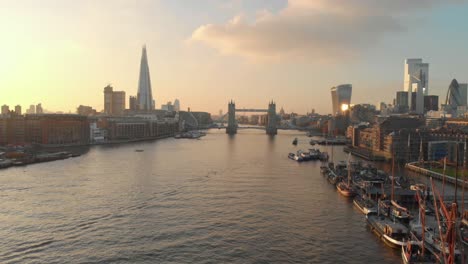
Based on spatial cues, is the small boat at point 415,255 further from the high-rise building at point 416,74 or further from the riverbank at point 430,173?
the high-rise building at point 416,74

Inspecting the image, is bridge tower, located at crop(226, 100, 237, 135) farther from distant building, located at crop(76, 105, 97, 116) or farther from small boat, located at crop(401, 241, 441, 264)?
small boat, located at crop(401, 241, 441, 264)

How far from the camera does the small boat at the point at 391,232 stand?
12156 millimetres

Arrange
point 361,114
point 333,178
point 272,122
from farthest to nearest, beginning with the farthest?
point 361,114, point 272,122, point 333,178

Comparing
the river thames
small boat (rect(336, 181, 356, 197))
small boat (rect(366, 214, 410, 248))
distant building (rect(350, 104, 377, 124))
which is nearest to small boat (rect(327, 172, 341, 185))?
the river thames

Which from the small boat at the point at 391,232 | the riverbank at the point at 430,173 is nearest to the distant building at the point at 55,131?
the riverbank at the point at 430,173

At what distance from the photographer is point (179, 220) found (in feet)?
47.4

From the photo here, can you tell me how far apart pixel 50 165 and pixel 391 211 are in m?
21.6

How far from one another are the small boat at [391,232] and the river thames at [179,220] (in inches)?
10.4

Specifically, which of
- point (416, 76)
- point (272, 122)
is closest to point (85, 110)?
point (272, 122)

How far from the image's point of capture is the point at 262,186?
2114 centimetres

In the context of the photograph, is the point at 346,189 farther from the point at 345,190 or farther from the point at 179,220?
the point at 179,220

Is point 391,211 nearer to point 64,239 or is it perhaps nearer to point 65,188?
point 64,239

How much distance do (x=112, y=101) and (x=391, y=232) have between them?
108178 millimetres

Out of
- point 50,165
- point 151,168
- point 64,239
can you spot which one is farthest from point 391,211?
point 50,165
